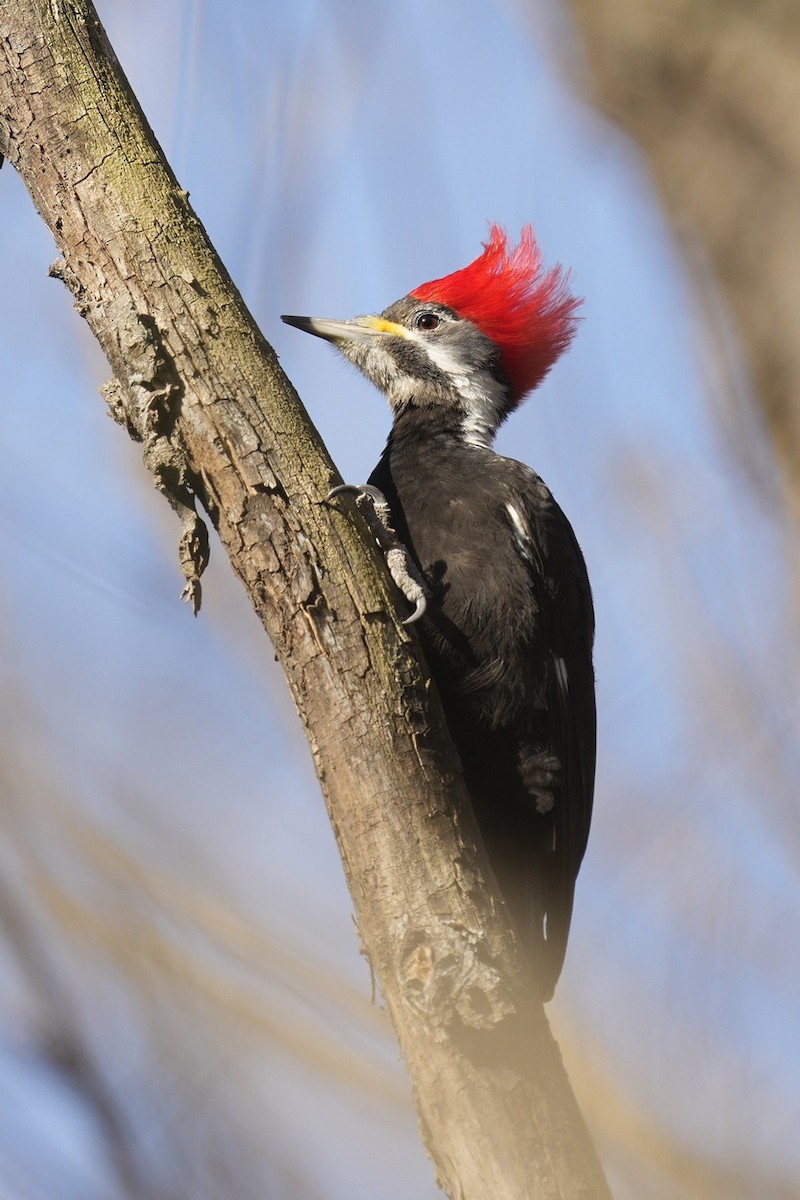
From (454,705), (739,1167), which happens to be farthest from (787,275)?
(739,1167)

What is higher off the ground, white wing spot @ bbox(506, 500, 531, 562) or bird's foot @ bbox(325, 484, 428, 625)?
white wing spot @ bbox(506, 500, 531, 562)

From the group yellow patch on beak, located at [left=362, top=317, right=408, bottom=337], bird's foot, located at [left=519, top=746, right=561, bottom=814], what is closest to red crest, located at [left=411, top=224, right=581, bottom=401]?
yellow patch on beak, located at [left=362, top=317, right=408, bottom=337]

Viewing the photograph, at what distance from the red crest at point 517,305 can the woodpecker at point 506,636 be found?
425 millimetres

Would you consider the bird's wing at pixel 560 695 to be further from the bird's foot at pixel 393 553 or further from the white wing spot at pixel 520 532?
the bird's foot at pixel 393 553

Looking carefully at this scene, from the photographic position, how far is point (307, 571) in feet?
8.44

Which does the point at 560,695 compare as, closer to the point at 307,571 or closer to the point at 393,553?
the point at 393,553

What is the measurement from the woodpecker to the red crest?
43 centimetres

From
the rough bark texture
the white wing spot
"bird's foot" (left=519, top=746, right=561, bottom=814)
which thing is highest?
the white wing spot

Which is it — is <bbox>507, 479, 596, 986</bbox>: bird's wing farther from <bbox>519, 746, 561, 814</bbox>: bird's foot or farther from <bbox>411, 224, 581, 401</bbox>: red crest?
<bbox>411, 224, 581, 401</bbox>: red crest

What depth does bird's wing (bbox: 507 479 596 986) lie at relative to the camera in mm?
4016

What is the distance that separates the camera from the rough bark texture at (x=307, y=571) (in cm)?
240

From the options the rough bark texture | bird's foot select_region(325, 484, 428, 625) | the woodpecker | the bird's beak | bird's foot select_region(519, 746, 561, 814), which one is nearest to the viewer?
the rough bark texture

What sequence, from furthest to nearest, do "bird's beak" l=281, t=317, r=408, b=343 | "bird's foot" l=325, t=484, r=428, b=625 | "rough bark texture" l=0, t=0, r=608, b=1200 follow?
"bird's beak" l=281, t=317, r=408, b=343, "bird's foot" l=325, t=484, r=428, b=625, "rough bark texture" l=0, t=0, r=608, b=1200

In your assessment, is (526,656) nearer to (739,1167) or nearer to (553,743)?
(553,743)
